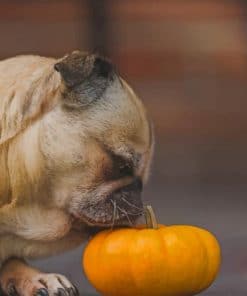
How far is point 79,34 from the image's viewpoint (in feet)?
13.5

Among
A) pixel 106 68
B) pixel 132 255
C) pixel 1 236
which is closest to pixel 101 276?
pixel 132 255

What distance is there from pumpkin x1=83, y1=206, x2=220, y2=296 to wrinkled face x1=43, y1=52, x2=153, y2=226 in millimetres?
55

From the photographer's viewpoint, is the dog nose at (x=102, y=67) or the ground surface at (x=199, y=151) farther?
the ground surface at (x=199, y=151)

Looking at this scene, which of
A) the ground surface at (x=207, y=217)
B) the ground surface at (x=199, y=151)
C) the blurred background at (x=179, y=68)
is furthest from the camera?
the blurred background at (x=179, y=68)

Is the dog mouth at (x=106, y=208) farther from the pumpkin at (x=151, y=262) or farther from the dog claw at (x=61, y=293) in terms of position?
the dog claw at (x=61, y=293)

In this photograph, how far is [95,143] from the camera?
1.95m

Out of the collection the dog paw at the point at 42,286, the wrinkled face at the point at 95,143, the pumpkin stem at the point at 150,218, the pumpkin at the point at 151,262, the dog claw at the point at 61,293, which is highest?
the wrinkled face at the point at 95,143

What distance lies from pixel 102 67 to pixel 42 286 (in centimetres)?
41

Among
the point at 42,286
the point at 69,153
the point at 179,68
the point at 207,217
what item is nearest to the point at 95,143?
the point at 69,153

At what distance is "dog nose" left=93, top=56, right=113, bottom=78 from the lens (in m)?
1.97

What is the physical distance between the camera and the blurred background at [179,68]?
13.3ft

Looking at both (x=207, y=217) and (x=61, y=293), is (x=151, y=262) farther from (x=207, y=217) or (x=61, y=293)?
(x=207, y=217)

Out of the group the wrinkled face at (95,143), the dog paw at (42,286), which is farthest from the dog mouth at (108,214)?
the dog paw at (42,286)

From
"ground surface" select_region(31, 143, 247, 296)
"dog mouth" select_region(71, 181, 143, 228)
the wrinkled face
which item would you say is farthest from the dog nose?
"ground surface" select_region(31, 143, 247, 296)
